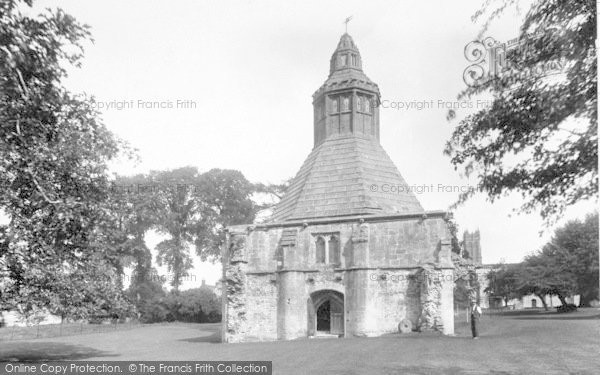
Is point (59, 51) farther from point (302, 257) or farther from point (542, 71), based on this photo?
point (302, 257)

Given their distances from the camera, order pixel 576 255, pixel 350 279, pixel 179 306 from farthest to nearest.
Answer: pixel 179 306
pixel 576 255
pixel 350 279

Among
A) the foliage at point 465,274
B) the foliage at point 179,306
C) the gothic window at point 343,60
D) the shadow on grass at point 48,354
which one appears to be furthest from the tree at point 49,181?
the foliage at point 179,306

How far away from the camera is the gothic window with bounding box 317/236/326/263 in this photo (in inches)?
1227

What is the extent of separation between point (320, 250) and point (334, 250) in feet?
2.54

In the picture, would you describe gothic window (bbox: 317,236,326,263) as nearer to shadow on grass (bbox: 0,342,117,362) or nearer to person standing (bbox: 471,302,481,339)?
person standing (bbox: 471,302,481,339)

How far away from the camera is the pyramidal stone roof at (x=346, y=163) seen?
33656mm

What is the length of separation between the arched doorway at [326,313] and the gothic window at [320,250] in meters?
1.68

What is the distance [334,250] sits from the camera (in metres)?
31.1

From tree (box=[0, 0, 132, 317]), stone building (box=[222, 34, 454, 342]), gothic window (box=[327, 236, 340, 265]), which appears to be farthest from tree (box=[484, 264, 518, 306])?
tree (box=[0, 0, 132, 317])

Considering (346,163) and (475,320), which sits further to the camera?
(346,163)

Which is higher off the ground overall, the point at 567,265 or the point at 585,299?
the point at 567,265

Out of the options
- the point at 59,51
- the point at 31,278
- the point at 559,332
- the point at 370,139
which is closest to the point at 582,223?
the point at 370,139

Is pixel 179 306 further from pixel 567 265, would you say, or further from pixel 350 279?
pixel 567 265

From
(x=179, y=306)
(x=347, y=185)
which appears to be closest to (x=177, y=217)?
(x=179, y=306)
